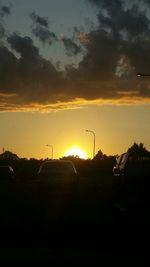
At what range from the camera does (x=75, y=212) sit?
2448cm

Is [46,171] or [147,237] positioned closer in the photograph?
[147,237]

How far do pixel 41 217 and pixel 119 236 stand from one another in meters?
6.04

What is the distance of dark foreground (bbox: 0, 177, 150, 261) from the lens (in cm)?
1400

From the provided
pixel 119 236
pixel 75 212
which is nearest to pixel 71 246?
pixel 119 236

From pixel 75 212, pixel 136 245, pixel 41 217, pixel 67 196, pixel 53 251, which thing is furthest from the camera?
pixel 67 196

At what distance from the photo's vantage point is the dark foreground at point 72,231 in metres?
14.0

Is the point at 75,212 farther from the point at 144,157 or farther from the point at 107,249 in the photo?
the point at 144,157

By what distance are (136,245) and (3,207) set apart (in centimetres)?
1234

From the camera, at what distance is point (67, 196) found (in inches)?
1341

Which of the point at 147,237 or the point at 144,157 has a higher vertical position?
the point at 144,157

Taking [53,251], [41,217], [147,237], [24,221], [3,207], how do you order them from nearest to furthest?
[53,251] → [147,237] → [24,221] → [41,217] → [3,207]

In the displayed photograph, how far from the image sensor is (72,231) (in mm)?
17750

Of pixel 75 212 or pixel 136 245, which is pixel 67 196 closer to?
pixel 75 212

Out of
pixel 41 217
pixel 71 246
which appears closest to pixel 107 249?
pixel 71 246
